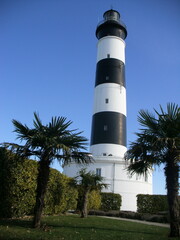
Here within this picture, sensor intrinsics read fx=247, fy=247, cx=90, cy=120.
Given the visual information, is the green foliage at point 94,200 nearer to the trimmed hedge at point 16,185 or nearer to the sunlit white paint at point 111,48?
the trimmed hedge at point 16,185

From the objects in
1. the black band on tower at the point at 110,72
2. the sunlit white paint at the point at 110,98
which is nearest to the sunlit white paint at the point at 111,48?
the black band on tower at the point at 110,72

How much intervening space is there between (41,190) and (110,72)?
22.5 meters

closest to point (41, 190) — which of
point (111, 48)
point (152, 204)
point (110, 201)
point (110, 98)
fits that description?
point (110, 201)

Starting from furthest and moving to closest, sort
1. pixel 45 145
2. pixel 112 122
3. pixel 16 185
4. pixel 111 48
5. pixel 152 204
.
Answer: pixel 111 48 < pixel 112 122 < pixel 152 204 < pixel 16 185 < pixel 45 145

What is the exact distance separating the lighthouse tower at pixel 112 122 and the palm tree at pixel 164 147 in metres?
15.0

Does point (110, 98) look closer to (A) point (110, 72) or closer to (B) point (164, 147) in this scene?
(A) point (110, 72)

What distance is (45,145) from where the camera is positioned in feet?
28.0

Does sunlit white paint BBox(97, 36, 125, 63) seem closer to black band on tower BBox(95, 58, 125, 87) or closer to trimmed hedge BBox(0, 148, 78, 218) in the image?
black band on tower BBox(95, 58, 125, 87)

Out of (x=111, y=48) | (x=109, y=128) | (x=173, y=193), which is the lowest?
(x=173, y=193)

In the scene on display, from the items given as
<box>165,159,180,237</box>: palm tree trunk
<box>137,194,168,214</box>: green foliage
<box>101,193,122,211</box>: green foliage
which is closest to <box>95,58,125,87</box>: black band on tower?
<box>101,193,122,211</box>: green foliage

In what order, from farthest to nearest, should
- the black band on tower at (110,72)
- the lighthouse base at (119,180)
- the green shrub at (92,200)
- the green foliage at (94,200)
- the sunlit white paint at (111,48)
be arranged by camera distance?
the sunlit white paint at (111,48)
the black band on tower at (110,72)
the lighthouse base at (119,180)
the green foliage at (94,200)
the green shrub at (92,200)

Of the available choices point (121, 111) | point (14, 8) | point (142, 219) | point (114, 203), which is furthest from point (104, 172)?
point (14, 8)

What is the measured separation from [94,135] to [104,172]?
14.3 feet

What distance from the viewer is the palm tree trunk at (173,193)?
28.3 feet
